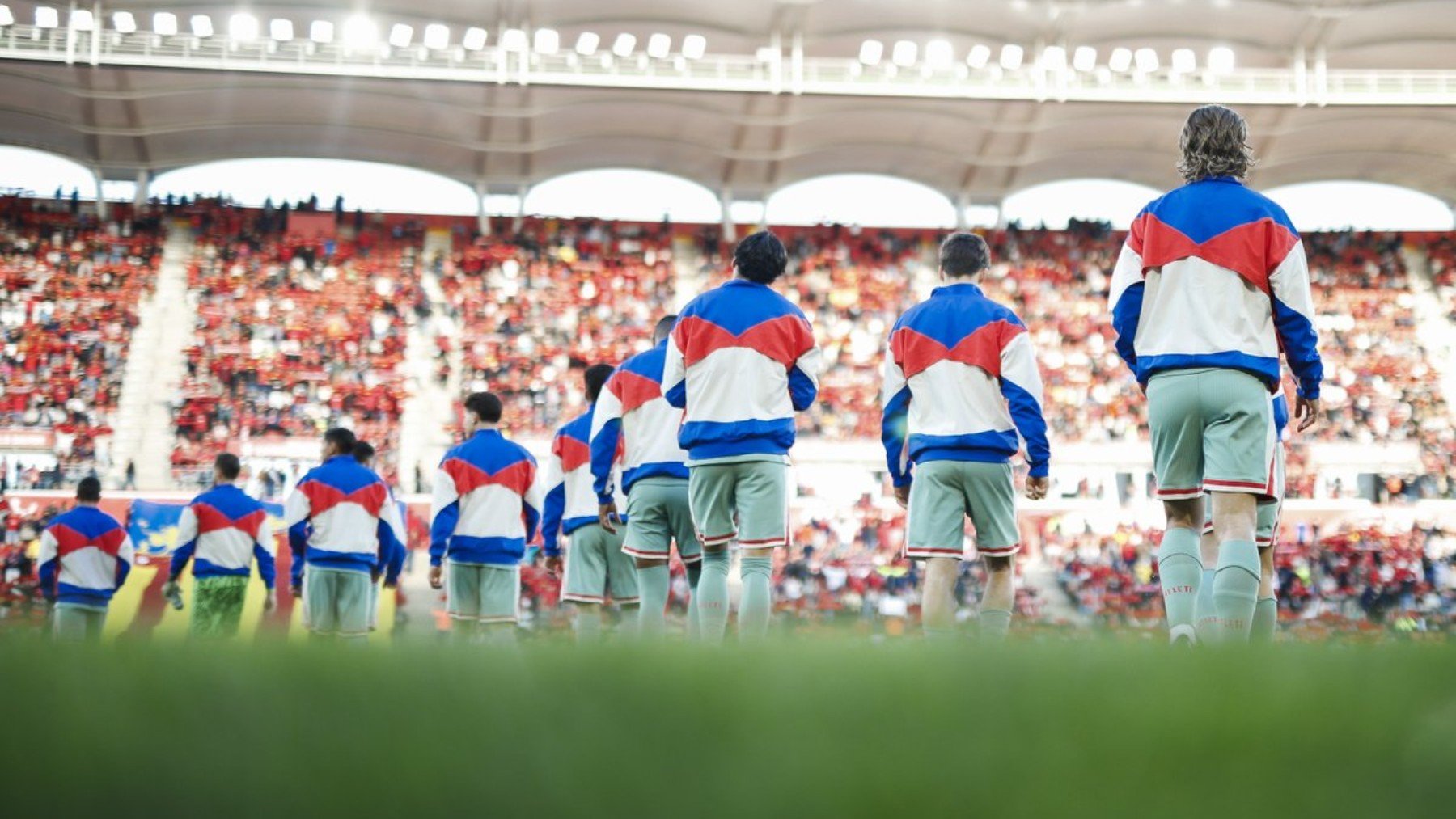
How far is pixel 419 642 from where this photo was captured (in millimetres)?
1763

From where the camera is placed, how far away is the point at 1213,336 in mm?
4426

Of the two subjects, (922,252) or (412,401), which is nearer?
(412,401)

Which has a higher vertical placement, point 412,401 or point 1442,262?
point 1442,262

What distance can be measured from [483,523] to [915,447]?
11.3ft

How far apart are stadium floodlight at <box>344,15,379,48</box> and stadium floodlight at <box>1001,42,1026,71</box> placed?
13.1m

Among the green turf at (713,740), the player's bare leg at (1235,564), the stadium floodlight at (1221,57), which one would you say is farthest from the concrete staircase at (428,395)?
the green turf at (713,740)

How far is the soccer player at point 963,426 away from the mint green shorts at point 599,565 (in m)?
2.73

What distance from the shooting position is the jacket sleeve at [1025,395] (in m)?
5.52

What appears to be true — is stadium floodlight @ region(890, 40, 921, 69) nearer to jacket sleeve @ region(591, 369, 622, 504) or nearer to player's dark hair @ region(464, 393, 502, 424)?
player's dark hair @ region(464, 393, 502, 424)

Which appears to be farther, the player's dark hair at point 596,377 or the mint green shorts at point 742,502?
the player's dark hair at point 596,377

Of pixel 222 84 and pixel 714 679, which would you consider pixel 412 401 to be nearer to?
pixel 222 84

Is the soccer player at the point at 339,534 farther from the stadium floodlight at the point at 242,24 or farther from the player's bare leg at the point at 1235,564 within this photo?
the stadium floodlight at the point at 242,24

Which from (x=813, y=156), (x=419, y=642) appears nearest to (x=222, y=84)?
(x=813, y=156)

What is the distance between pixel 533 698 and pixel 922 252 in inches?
1178
